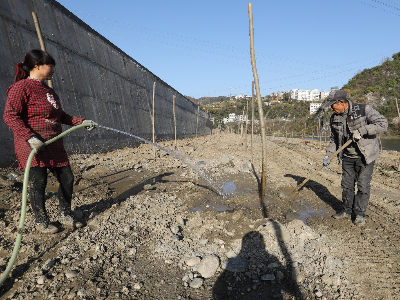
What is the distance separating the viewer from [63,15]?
8.16 metres

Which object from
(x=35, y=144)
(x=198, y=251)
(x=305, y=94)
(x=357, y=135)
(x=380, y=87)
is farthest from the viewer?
(x=305, y=94)

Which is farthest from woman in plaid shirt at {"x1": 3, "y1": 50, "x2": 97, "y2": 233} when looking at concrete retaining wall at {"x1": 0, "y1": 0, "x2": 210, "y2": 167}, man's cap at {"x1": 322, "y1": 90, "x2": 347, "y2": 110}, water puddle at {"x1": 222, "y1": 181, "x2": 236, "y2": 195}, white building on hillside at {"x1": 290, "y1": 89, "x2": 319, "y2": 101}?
white building on hillside at {"x1": 290, "y1": 89, "x2": 319, "y2": 101}

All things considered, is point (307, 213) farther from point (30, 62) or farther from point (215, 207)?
point (30, 62)

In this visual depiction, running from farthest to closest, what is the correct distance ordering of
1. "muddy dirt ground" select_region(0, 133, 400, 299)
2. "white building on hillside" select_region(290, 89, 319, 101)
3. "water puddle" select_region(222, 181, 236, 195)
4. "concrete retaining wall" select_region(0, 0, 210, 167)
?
"white building on hillside" select_region(290, 89, 319, 101)
"concrete retaining wall" select_region(0, 0, 210, 167)
"water puddle" select_region(222, 181, 236, 195)
"muddy dirt ground" select_region(0, 133, 400, 299)

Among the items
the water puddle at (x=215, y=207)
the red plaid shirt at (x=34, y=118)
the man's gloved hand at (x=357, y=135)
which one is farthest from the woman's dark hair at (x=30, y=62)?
the man's gloved hand at (x=357, y=135)

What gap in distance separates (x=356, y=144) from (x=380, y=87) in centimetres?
Result: 4473

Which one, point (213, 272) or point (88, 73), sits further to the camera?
point (88, 73)

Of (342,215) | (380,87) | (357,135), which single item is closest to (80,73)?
(357,135)

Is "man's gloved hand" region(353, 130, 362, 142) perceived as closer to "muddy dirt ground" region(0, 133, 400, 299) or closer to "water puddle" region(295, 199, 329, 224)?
"muddy dirt ground" region(0, 133, 400, 299)

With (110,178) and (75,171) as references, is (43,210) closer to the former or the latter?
(110,178)

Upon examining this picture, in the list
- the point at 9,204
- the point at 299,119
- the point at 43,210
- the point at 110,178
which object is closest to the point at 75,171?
the point at 110,178

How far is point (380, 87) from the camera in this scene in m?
38.5

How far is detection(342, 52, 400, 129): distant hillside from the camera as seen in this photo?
115 ft

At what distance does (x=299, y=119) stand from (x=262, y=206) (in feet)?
178
